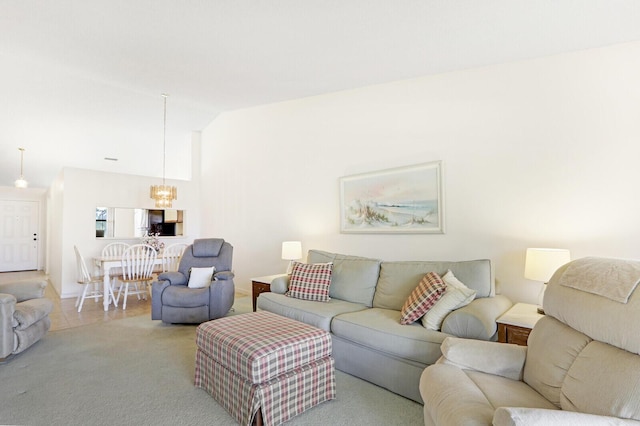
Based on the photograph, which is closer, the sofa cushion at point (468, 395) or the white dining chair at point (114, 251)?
the sofa cushion at point (468, 395)

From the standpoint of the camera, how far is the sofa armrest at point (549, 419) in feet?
3.36

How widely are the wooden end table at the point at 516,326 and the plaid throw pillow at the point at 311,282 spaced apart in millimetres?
1487

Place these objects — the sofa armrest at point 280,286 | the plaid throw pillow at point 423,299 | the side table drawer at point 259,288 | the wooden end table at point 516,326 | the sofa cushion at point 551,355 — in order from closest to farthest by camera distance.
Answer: the sofa cushion at point 551,355, the wooden end table at point 516,326, the plaid throw pillow at point 423,299, the sofa armrest at point 280,286, the side table drawer at point 259,288

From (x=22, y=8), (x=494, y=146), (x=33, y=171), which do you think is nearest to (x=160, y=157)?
(x=33, y=171)

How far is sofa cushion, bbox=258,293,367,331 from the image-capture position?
8.94ft

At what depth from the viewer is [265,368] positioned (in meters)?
1.88

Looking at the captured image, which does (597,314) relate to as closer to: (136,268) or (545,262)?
(545,262)

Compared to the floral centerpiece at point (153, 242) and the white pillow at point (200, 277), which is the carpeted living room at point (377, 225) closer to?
the white pillow at point (200, 277)

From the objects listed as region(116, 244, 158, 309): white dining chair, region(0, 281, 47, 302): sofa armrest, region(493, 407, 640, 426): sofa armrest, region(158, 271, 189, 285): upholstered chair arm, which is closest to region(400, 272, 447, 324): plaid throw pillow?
region(493, 407, 640, 426): sofa armrest

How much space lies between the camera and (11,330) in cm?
274

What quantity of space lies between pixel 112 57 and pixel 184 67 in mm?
692

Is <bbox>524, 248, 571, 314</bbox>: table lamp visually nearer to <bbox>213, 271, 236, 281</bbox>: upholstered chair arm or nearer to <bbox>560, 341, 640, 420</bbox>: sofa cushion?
<bbox>560, 341, 640, 420</bbox>: sofa cushion

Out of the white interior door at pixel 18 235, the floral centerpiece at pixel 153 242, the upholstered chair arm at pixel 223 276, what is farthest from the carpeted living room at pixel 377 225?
the white interior door at pixel 18 235

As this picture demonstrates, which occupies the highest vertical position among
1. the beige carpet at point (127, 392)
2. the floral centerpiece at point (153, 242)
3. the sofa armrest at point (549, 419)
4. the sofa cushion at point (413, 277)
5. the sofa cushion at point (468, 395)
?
the floral centerpiece at point (153, 242)
